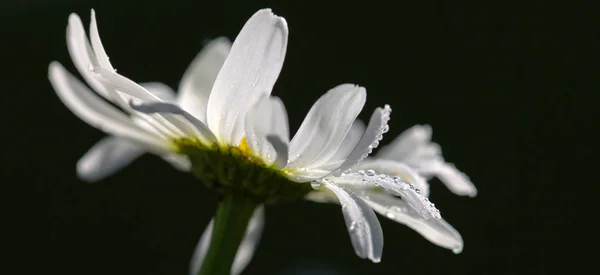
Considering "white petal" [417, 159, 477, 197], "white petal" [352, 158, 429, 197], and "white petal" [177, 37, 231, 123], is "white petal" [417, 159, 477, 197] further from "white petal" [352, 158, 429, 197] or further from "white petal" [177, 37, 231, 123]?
"white petal" [177, 37, 231, 123]

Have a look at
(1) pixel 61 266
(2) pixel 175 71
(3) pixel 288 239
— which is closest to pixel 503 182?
(3) pixel 288 239

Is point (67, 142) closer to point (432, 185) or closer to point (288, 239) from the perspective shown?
point (288, 239)

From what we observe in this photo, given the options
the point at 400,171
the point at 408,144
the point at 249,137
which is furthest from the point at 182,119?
the point at 408,144

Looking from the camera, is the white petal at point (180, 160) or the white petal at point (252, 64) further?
the white petal at point (180, 160)

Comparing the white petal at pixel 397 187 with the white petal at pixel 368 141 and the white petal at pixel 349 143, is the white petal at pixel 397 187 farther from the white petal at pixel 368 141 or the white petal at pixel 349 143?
the white petal at pixel 349 143

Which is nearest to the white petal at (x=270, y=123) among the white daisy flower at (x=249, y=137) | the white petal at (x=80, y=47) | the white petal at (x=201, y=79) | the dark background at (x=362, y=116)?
the white daisy flower at (x=249, y=137)

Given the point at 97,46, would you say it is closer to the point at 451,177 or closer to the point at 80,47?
the point at 80,47
